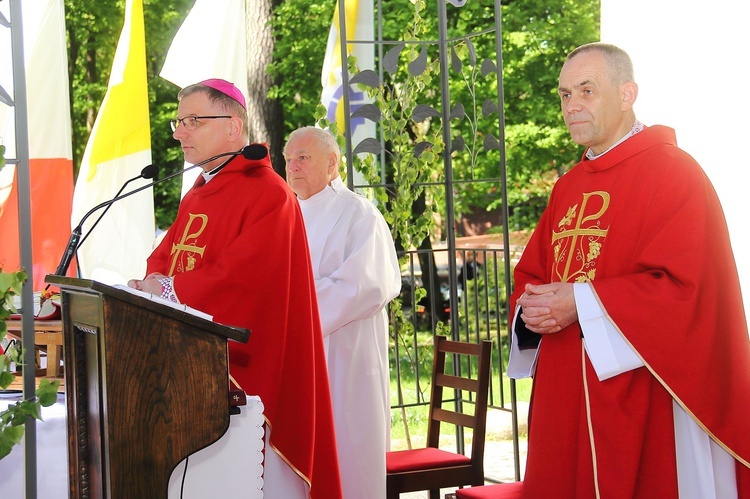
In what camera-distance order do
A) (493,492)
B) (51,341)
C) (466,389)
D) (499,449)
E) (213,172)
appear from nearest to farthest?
1. (493,492)
2. (213,172)
3. (51,341)
4. (466,389)
5. (499,449)

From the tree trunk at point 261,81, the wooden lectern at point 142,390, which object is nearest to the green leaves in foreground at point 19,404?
the wooden lectern at point 142,390

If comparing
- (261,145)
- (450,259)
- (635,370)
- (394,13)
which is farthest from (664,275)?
(394,13)

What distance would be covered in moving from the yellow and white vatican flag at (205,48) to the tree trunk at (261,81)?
12.9ft

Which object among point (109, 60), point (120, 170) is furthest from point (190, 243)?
point (109, 60)

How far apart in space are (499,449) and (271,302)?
4568 millimetres

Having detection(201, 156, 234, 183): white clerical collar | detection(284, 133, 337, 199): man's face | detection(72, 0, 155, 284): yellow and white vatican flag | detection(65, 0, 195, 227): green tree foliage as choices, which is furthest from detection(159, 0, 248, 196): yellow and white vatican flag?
detection(65, 0, 195, 227): green tree foliage

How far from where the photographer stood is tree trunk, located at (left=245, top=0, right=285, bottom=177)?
11844 mm

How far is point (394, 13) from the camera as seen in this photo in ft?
44.7

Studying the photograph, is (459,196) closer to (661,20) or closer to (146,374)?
(661,20)

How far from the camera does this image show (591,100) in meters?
3.29

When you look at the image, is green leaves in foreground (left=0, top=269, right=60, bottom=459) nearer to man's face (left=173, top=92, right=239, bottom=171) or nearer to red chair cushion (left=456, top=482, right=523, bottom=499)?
man's face (left=173, top=92, right=239, bottom=171)

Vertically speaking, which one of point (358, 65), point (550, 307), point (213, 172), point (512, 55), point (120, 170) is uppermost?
point (512, 55)

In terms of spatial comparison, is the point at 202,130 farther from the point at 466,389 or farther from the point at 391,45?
the point at 391,45

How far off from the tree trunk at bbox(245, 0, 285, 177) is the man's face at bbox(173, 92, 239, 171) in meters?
7.85
